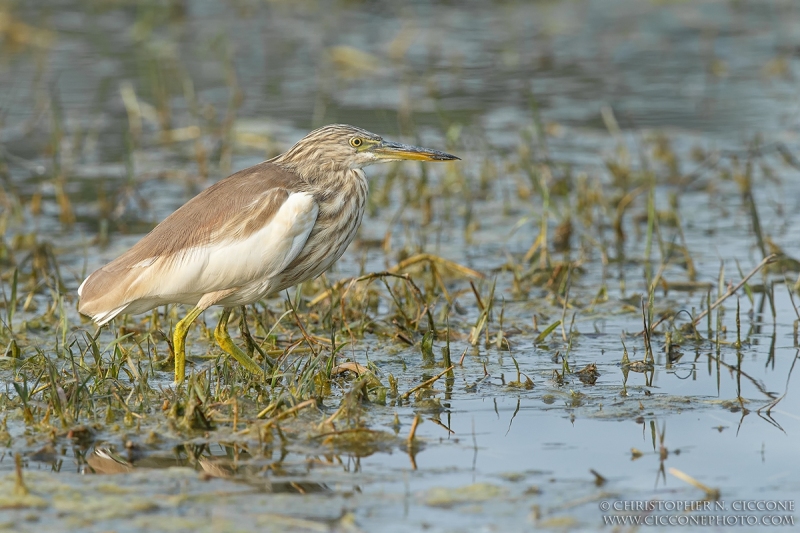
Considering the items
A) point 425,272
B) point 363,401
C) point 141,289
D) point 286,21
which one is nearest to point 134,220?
point 425,272

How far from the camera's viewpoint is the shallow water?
3844mm

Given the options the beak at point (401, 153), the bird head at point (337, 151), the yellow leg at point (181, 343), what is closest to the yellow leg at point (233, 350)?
the yellow leg at point (181, 343)

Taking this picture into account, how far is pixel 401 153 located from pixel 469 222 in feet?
7.26

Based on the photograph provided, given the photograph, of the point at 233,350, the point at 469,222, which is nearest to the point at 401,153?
the point at 233,350

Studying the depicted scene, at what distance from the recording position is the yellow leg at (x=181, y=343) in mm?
4898

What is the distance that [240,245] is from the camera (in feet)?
15.7

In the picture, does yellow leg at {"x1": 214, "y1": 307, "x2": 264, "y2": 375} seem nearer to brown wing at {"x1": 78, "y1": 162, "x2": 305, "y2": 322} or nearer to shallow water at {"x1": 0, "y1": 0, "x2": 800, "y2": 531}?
shallow water at {"x1": 0, "y1": 0, "x2": 800, "y2": 531}

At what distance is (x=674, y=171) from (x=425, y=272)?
9.19 feet

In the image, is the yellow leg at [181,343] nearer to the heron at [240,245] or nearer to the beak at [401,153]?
the heron at [240,245]

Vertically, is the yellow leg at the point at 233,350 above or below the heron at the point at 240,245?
below

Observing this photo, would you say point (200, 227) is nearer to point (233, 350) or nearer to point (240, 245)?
point (240, 245)

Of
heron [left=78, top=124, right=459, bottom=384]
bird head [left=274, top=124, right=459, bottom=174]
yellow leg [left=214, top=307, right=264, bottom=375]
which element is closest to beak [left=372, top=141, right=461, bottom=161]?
bird head [left=274, top=124, right=459, bottom=174]

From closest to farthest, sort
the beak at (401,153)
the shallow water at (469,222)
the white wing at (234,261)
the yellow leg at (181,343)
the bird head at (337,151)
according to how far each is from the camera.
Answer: the shallow water at (469,222) < the white wing at (234,261) < the yellow leg at (181,343) < the bird head at (337,151) < the beak at (401,153)

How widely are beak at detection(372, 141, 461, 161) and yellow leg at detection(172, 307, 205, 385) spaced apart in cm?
107
